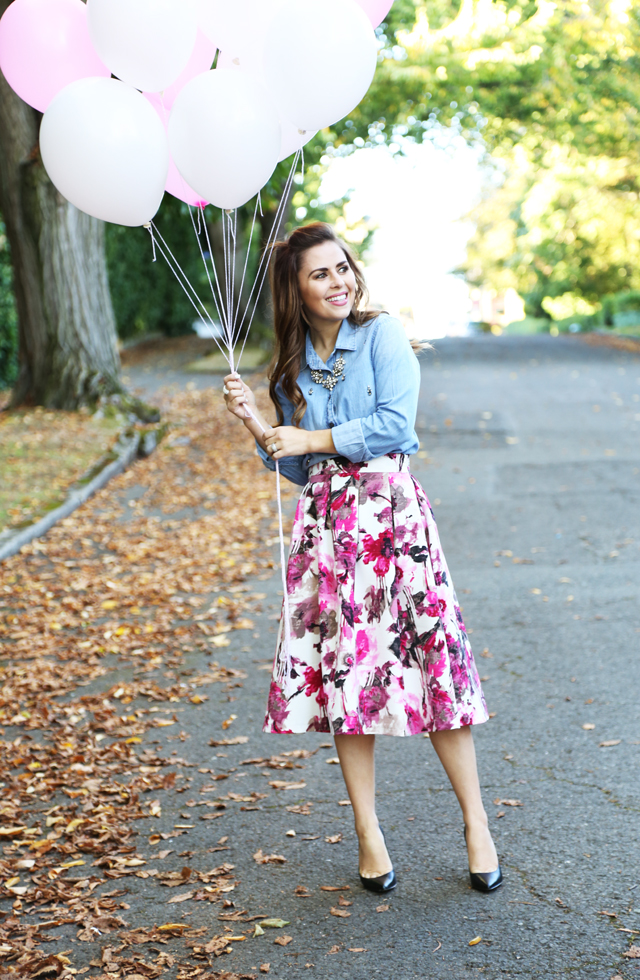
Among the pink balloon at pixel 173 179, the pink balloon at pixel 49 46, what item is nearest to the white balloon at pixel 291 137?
the pink balloon at pixel 173 179

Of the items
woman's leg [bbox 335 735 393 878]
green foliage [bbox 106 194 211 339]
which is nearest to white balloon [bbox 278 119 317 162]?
woman's leg [bbox 335 735 393 878]

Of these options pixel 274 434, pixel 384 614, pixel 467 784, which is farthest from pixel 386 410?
pixel 467 784

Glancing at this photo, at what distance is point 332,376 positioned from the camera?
2988 millimetres

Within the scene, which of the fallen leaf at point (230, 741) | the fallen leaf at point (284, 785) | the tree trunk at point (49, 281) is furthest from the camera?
the tree trunk at point (49, 281)

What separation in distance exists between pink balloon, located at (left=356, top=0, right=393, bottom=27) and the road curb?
15.8 ft

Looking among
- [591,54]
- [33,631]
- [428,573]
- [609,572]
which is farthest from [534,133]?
[428,573]

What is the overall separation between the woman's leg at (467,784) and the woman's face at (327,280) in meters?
1.34

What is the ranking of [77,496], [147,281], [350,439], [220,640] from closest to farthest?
[350,439] < [220,640] < [77,496] < [147,281]

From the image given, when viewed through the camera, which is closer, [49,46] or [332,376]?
[332,376]

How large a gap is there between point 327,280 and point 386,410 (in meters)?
0.45

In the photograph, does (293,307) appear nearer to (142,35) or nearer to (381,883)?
(142,35)

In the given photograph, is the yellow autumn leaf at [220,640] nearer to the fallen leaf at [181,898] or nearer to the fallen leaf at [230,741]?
the fallen leaf at [230,741]

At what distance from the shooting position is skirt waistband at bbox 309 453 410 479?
2936 mm

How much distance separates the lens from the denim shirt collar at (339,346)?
2949mm
